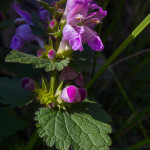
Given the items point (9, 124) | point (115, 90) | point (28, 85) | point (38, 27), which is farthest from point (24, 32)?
point (115, 90)

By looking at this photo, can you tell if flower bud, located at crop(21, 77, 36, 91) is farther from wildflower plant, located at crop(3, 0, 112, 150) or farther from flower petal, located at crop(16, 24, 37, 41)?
flower petal, located at crop(16, 24, 37, 41)

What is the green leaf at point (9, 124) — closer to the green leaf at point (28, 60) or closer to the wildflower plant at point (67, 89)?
the wildflower plant at point (67, 89)

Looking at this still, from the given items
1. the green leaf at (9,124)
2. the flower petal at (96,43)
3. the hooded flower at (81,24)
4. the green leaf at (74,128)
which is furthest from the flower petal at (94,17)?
the green leaf at (9,124)


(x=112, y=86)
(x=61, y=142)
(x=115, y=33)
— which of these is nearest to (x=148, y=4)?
(x=115, y=33)

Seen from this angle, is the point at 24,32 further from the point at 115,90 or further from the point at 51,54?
the point at 115,90

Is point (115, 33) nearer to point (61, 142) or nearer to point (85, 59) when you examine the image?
point (85, 59)
